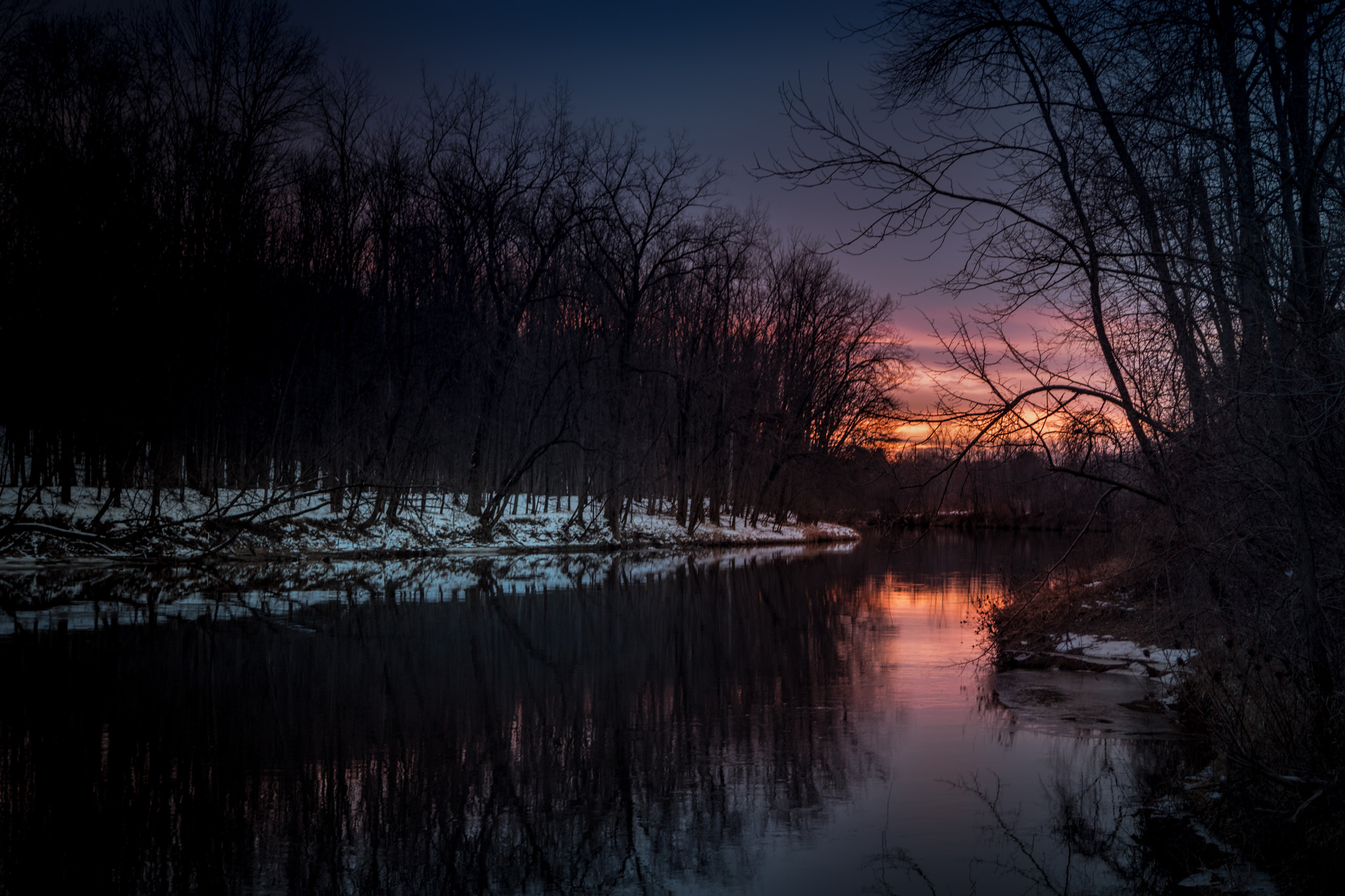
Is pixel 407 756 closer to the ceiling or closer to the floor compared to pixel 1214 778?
closer to the floor

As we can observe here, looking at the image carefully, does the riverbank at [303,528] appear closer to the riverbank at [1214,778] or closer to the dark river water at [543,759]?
the dark river water at [543,759]

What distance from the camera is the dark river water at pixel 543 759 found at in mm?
5668

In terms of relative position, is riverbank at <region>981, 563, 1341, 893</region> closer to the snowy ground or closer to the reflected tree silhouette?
the reflected tree silhouette

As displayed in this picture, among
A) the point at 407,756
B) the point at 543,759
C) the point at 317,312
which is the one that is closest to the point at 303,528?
the point at 317,312

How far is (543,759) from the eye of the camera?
→ 26.0 ft

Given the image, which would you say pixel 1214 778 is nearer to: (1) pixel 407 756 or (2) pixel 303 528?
(1) pixel 407 756

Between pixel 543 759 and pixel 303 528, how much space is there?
23.8 m

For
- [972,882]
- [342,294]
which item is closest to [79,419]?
[342,294]

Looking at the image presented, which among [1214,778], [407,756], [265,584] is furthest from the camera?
[265,584]

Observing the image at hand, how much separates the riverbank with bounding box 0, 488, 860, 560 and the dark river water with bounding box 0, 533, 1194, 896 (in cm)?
484

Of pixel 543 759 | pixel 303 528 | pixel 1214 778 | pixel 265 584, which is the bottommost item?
pixel 543 759

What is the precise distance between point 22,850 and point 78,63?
27359mm

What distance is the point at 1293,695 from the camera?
21.8 ft

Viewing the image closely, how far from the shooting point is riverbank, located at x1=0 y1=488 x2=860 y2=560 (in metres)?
21.0
